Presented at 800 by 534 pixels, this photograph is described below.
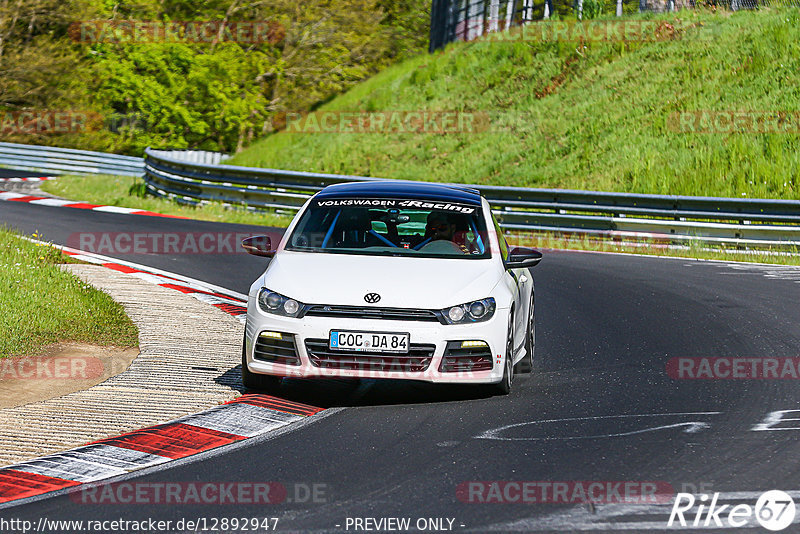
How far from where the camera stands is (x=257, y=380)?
810 centimetres

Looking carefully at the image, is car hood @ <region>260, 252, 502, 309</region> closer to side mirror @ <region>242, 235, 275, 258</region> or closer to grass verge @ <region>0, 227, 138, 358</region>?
side mirror @ <region>242, 235, 275, 258</region>

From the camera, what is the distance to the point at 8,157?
1588 inches

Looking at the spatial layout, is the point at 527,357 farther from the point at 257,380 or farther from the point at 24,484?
the point at 24,484

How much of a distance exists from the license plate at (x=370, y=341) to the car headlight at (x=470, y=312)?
340 mm

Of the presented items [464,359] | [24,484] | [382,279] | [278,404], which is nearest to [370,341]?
[382,279]

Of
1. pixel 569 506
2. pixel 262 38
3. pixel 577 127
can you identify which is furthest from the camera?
pixel 262 38

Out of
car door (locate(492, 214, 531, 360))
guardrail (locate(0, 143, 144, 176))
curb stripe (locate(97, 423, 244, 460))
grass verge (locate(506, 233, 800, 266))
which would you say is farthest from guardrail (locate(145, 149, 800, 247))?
guardrail (locate(0, 143, 144, 176))

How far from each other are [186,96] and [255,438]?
125ft

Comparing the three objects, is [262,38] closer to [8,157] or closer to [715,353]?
[8,157]

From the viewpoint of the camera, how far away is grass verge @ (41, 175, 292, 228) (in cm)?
2376

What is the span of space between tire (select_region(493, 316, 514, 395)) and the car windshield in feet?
2.50

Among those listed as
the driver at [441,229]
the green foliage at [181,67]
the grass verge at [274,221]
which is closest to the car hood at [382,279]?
the driver at [441,229]

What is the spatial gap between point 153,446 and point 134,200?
21.0 metres

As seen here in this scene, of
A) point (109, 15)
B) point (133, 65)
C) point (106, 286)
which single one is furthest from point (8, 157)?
point (106, 286)
